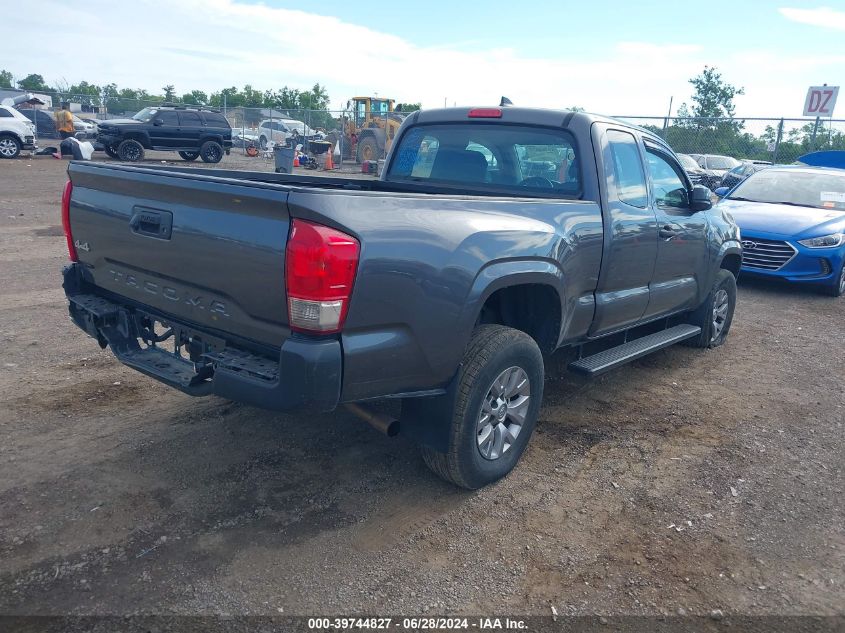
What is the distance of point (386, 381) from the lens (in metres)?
3.00

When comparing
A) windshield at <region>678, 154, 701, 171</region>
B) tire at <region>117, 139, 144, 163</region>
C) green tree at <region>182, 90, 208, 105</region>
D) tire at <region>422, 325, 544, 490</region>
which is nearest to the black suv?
tire at <region>117, 139, 144, 163</region>

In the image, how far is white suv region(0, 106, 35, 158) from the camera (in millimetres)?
22016

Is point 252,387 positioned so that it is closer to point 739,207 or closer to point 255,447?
point 255,447

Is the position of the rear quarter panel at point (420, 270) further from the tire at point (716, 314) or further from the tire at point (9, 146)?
the tire at point (9, 146)

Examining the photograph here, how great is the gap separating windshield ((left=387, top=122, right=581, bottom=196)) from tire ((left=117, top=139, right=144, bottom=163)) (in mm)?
19405

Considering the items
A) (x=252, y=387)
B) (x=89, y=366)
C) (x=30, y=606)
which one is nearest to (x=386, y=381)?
(x=252, y=387)

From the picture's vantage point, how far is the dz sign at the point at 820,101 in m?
18.1

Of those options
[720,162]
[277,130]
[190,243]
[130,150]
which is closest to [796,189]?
[190,243]

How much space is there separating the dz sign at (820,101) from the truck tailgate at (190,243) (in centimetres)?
1975

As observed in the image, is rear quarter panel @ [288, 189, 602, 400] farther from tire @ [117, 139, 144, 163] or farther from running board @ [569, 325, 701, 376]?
tire @ [117, 139, 144, 163]

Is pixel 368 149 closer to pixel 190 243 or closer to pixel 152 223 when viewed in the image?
pixel 152 223

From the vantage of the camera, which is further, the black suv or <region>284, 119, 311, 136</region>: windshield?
<region>284, 119, 311, 136</region>: windshield

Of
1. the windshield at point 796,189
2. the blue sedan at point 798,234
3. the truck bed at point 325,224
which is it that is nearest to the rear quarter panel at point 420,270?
the truck bed at point 325,224

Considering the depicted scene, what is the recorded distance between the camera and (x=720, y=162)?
2502 cm
